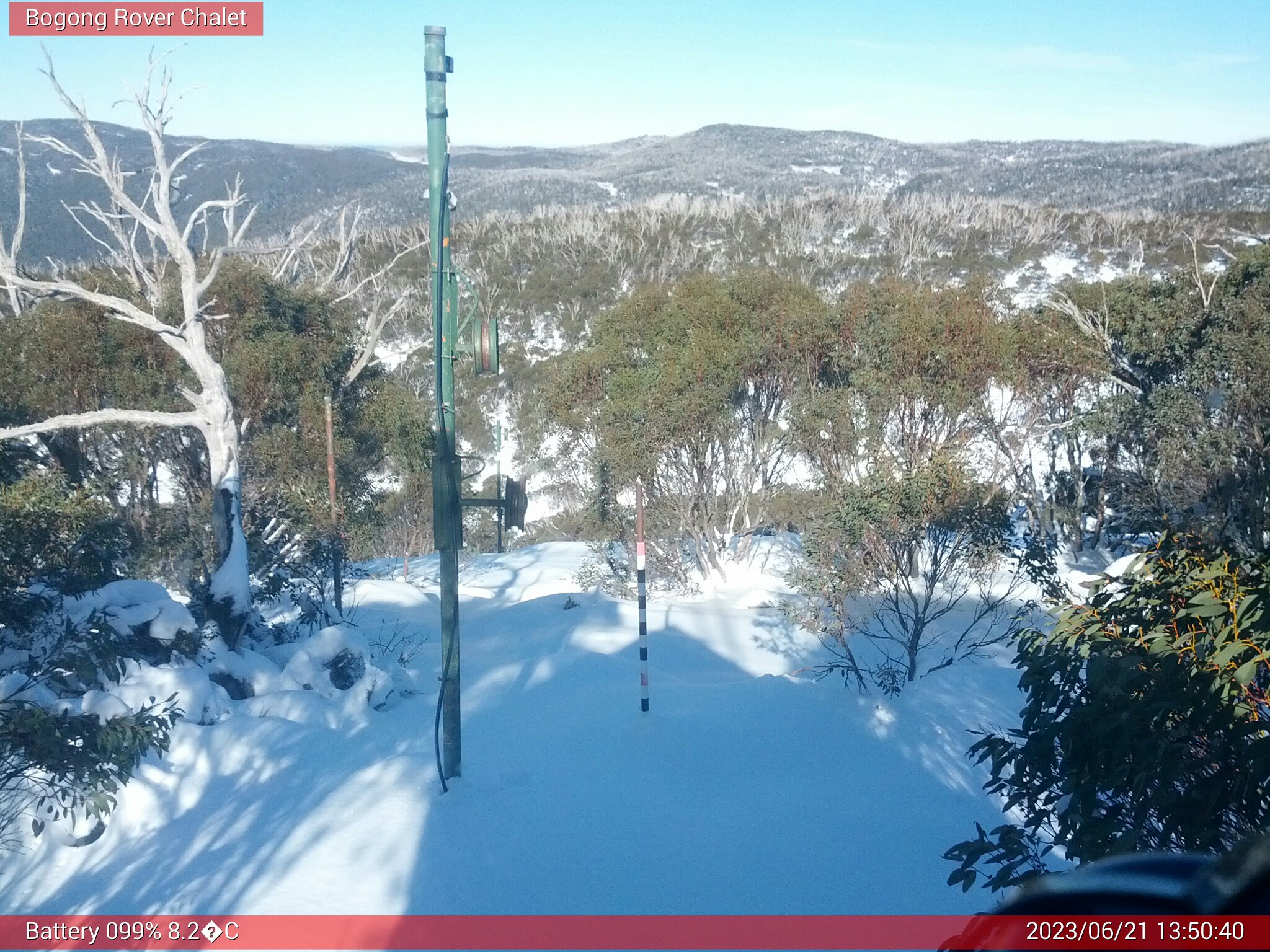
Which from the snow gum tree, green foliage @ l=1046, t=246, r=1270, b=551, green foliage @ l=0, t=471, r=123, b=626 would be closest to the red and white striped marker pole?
green foliage @ l=0, t=471, r=123, b=626

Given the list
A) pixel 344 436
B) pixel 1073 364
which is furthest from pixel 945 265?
pixel 344 436

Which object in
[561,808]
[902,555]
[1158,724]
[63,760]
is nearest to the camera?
[1158,724]

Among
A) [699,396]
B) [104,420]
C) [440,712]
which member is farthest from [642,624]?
[699,396]

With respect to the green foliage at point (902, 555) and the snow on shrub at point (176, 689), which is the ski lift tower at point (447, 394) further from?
the green foliage at point (902, 555)

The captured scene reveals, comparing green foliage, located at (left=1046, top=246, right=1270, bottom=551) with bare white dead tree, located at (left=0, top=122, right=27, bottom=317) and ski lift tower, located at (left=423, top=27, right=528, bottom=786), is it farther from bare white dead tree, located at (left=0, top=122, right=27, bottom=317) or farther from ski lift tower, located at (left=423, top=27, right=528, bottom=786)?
Answer: bare white dead tree, located at (left=0, top=122, right=27, bottom=317)

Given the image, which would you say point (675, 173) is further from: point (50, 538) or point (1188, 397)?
point (50, 538)

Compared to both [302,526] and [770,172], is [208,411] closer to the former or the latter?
[302,526]

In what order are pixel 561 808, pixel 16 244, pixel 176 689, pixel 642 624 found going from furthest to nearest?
1. pixel 16 244
2. pixel 642 624
3. pixel 176 689
4. pixel 561 808
